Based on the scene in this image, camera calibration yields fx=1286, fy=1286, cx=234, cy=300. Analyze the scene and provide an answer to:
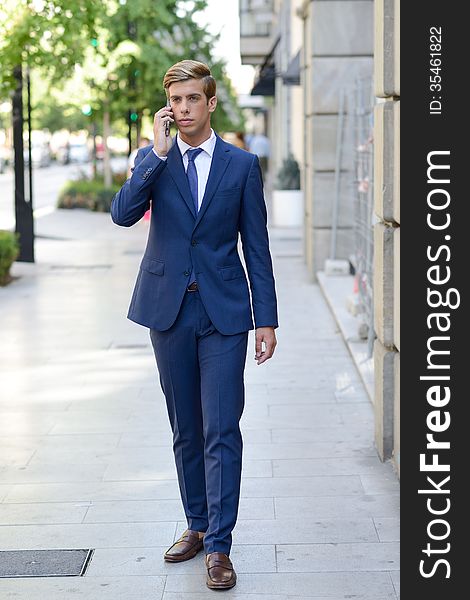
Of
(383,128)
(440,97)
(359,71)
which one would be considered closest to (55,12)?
(359,71)

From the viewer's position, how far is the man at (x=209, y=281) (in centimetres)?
496

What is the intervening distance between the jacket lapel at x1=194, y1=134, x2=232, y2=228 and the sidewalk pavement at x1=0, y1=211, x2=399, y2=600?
57.5 inches

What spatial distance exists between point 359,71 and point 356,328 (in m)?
4.80

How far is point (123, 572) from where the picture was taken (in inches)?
205

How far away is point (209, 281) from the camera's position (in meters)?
4.98

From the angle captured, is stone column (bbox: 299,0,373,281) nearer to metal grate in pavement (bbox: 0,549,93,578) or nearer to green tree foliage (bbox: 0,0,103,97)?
green tree foliage (bbox: 0,0,103,97)

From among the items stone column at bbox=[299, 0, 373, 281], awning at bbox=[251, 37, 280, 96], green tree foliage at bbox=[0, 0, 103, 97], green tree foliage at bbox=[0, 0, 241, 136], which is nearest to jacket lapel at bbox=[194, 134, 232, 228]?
stone column at bbox=[299, 0, 373, 281]

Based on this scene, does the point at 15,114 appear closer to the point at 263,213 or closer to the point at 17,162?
the point at 17,162

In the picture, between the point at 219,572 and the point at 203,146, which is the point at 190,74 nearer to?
the point at 203,146

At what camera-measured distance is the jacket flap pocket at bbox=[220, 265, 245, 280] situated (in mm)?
5000

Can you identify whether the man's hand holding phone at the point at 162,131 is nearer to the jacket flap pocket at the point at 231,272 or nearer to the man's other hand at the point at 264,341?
the jacket flap pocket at the point at 231,272

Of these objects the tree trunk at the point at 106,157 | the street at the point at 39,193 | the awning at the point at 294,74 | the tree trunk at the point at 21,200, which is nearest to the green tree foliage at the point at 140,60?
the tree trunk at the point at 106,157

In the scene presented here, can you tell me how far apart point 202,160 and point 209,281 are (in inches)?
18.9

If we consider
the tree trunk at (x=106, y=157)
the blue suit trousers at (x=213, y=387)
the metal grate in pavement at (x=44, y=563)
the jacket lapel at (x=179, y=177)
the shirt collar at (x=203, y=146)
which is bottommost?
the metal grate in pavement at (x=44, y=563)
